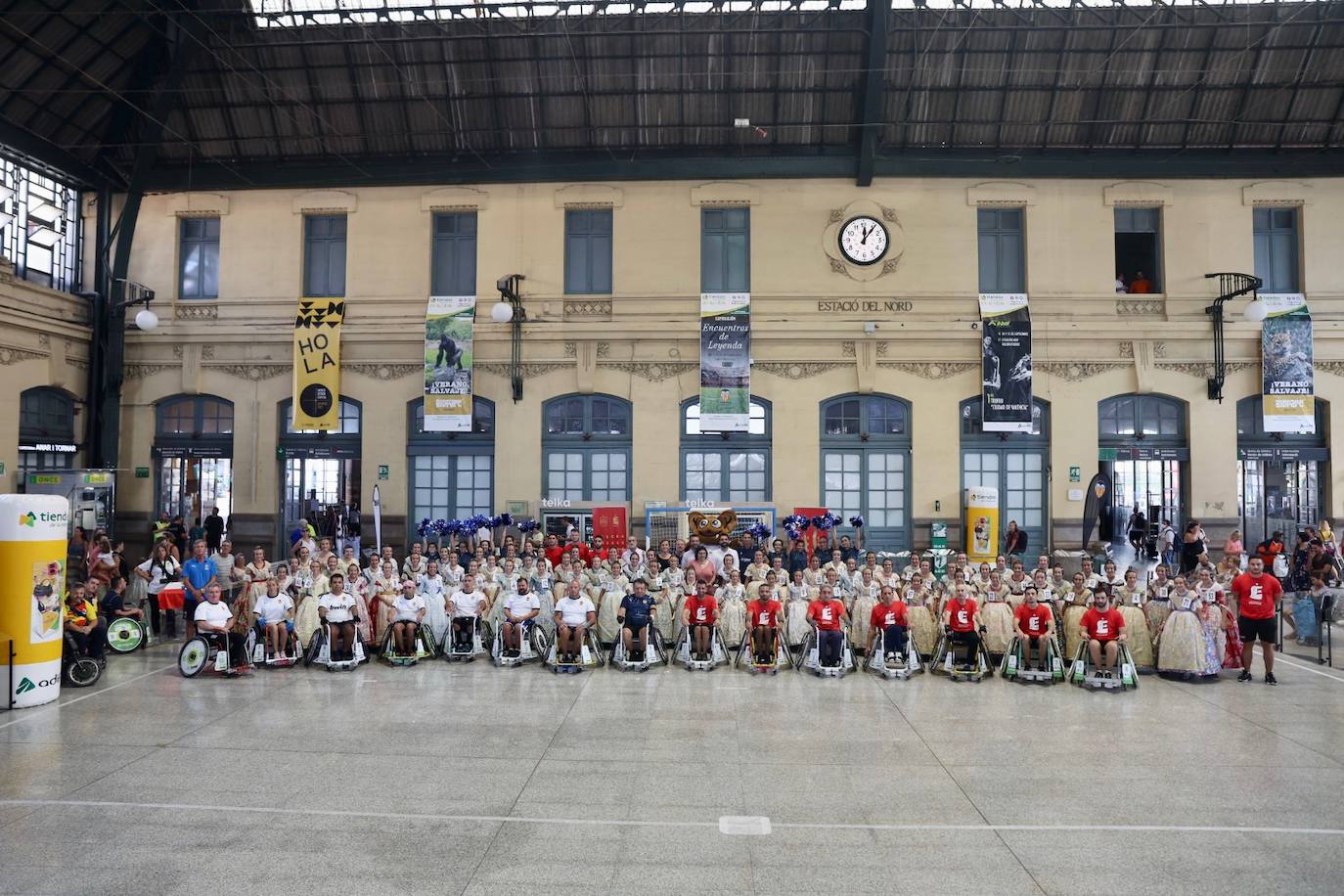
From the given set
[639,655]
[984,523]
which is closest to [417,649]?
[639,655]

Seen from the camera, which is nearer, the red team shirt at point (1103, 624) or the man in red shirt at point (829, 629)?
the red team shirt at point (1103, 624)

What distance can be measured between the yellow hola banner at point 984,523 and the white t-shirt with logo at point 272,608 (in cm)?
1469

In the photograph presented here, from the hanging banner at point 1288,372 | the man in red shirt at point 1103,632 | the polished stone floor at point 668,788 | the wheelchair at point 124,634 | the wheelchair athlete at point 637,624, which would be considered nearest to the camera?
the polished stone floor at point 668,788

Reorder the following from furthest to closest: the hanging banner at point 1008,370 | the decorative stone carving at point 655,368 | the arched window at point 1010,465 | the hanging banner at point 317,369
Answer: the hanging banner at point 317,369
the decorative stone carving at point 655,368
the arched window at point 1010,465
the hanging banner at point 1008,370

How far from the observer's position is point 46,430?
21062 millimetres

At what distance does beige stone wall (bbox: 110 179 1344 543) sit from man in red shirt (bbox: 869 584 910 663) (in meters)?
9.02

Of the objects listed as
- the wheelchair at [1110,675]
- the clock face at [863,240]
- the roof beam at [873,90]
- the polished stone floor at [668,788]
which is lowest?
the polished stone floor at [668,788]

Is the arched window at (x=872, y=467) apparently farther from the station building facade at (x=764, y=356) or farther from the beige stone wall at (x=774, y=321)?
the beige stone wall at (x=774, y=321)

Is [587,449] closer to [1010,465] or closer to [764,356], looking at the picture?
[764,356]

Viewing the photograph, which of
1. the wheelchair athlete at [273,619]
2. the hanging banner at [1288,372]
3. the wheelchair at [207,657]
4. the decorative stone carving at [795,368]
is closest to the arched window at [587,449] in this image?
the decorative stone carving at [795,368]

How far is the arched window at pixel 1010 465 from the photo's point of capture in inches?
856

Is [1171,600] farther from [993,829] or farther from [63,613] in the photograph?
[63,613]

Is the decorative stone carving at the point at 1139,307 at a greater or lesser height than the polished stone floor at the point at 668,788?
greater

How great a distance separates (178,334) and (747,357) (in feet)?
48.2
